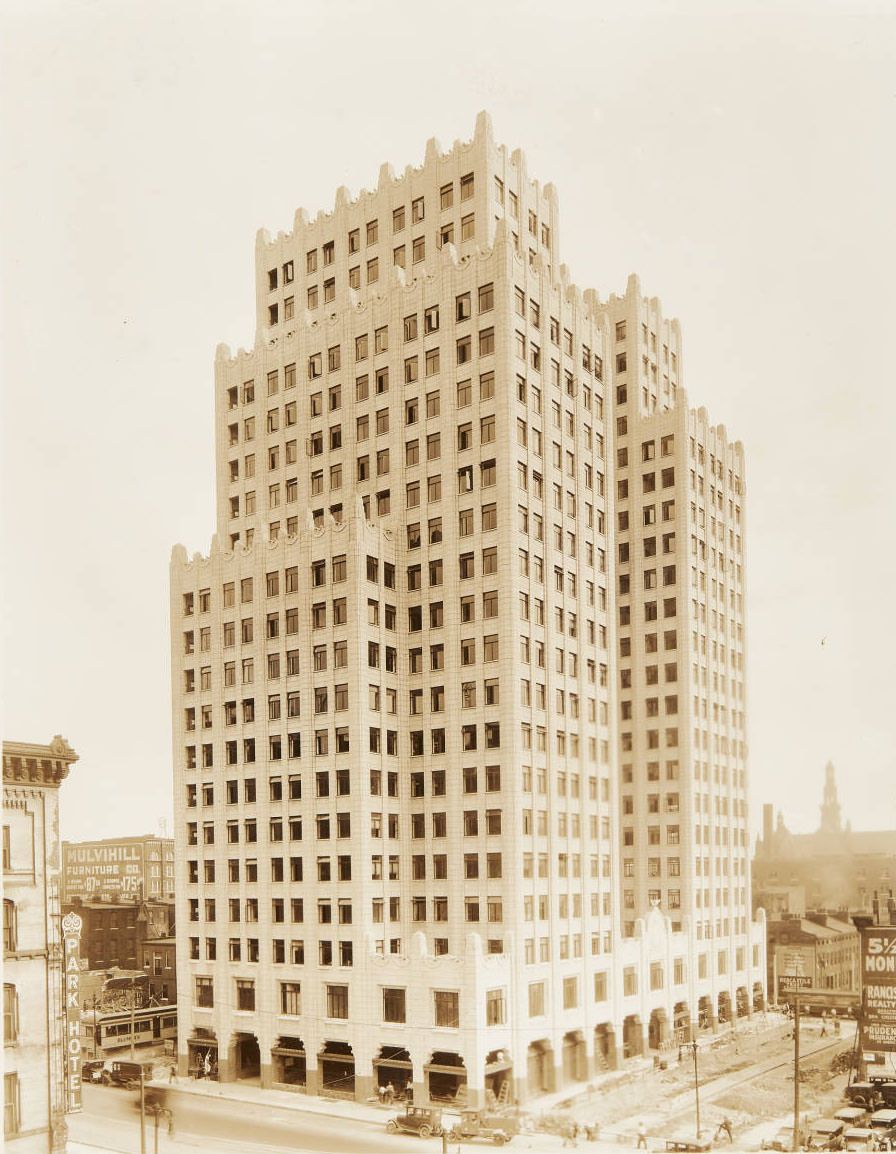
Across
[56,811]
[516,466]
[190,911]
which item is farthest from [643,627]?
[56,811]

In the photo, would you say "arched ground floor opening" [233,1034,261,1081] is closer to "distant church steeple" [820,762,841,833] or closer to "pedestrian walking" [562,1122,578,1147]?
"pedestrian walking" [562,1122,578,1147]

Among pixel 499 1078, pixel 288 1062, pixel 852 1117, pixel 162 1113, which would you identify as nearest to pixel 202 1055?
pixel 288 1062

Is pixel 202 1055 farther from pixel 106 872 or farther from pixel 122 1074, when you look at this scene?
pixel 106 872

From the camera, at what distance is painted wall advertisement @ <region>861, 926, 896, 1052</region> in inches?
1820

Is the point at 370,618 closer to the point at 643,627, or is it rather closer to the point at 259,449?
the point at 259,449

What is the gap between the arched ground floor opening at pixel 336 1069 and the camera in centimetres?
5588

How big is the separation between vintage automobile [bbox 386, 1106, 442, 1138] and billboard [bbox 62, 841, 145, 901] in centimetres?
1771

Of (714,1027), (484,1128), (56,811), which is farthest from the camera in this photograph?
(714,1027)

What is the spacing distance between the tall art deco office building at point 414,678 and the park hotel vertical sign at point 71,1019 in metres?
17.5

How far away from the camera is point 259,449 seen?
225 feet

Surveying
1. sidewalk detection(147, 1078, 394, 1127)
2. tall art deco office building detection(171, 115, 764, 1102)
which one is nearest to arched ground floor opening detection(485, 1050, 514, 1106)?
tall art deco office building detection(171, 115, 764, 1102)

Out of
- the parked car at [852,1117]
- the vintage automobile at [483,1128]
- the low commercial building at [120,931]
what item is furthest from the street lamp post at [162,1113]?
the parked car at [852,1117]

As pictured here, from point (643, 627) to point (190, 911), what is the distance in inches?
1354

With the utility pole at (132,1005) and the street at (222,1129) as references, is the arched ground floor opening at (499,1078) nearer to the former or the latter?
the street at (222,1129)
